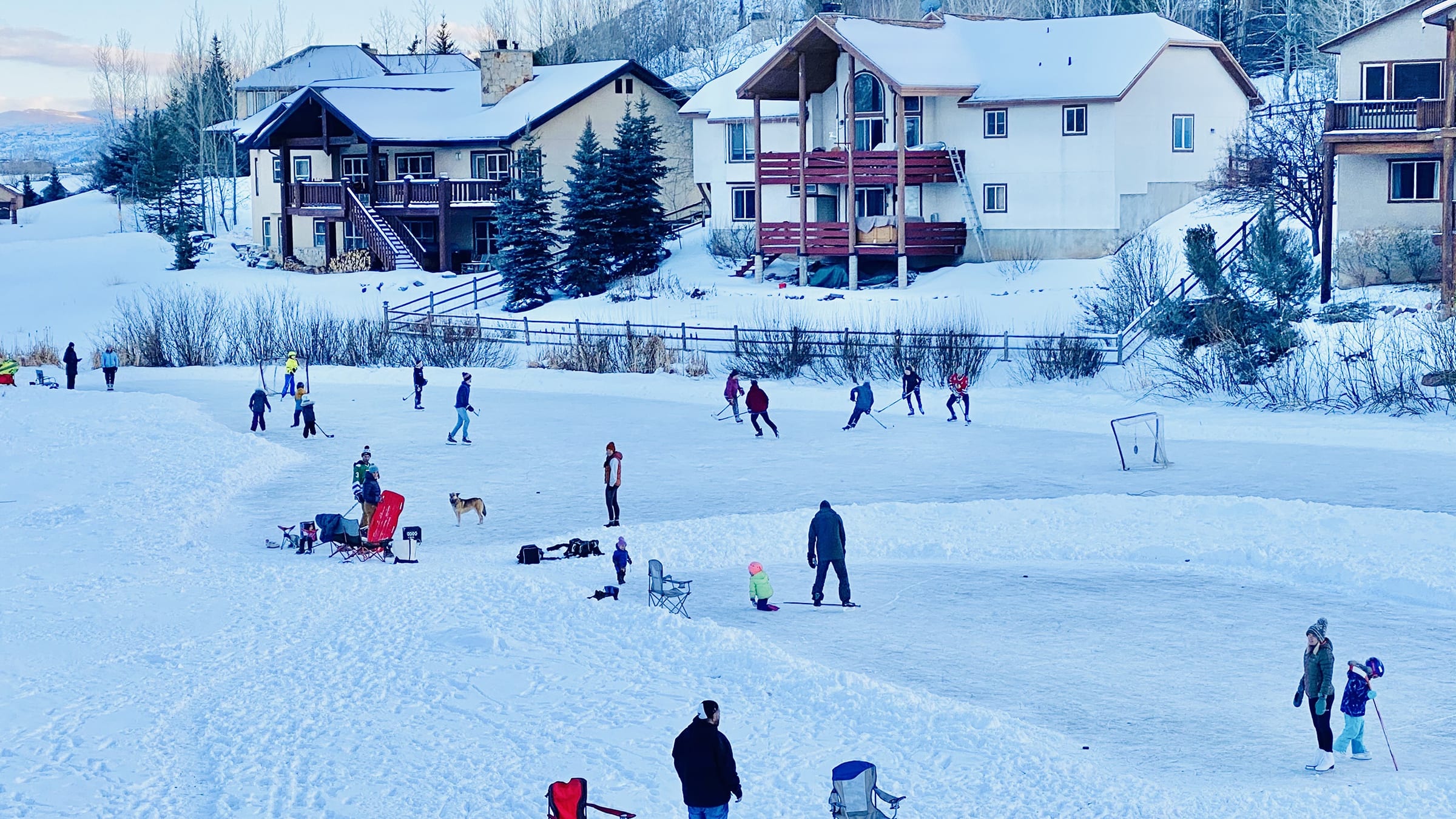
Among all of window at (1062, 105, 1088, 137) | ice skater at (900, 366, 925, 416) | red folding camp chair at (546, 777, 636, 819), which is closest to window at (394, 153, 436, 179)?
window at (1062, 105, 1088, 137)

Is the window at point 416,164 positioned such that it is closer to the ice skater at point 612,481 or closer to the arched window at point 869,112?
the arched window at point 869,112

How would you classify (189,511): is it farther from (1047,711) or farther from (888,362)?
(888,362)

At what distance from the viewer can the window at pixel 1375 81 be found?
4041 centimetres

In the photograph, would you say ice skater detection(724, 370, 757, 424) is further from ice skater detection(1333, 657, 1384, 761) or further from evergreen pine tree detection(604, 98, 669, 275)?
evergreen pine tree detection(604, 98, 669, 275)

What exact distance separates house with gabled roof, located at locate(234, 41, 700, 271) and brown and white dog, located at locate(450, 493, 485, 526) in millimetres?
36925

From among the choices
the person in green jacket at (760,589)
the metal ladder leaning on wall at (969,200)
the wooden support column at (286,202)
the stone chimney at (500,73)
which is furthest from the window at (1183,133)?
the person in green jacket at (760,589)

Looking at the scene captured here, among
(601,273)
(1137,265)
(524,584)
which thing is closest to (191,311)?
(601,273)

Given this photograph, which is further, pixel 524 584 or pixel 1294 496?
pixel 1294 496

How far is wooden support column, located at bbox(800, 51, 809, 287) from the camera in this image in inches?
2003

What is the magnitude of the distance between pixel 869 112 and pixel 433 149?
20.3 m

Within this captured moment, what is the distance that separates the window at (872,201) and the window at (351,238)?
21.1 meters

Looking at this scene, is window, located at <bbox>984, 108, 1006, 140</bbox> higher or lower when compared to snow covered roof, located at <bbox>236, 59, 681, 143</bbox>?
lower

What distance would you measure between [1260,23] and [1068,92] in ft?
119

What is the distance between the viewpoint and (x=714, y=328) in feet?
143
